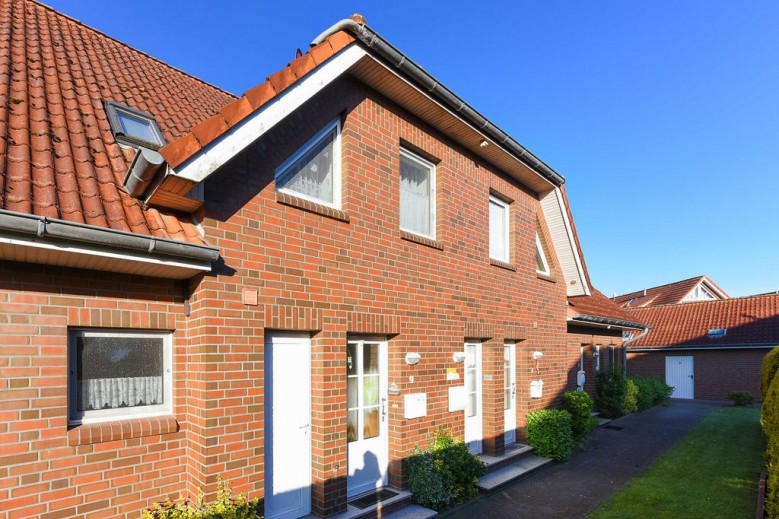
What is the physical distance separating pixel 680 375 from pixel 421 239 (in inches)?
873

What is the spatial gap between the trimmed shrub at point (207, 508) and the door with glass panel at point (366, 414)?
187 centimetres

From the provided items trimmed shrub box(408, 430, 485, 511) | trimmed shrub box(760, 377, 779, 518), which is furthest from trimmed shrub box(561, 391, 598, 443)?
trimmed shrub box(408, 430, 485, 511)

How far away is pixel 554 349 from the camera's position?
11.2 m

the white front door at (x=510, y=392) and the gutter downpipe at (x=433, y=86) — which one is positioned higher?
the gutter downpipe at (x=433, y=86)

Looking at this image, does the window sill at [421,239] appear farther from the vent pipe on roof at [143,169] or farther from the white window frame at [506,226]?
the vent pipe on roof at [143,169]

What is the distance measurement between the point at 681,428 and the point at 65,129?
1619 cm

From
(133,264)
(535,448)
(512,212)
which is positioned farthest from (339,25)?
(535,448)

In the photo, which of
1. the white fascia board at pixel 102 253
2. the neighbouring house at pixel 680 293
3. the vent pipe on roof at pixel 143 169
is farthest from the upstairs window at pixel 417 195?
the neighbouring house at pixel 680 293

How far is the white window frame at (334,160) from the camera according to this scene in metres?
5.69

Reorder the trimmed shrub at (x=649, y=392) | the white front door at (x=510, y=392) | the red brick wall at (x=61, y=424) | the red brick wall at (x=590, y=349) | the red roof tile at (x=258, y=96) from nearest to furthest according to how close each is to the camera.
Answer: the red brick wall at (x=61, y=424) < the red roof tile at (x=258, y=96) < the white front door at (x=510, y=392) < the red brick wall at (x=590, y=349) < the trimmed shrub at (x=649, y=392)

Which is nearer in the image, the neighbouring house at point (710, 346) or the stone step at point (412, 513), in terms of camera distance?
the stone step at point (412, 513)

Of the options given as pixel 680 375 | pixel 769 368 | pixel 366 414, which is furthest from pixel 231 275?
pixel 680 375

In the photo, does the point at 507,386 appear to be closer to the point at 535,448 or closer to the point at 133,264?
the point at 535,448

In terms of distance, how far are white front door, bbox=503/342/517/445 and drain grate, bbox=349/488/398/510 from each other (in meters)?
3.88
